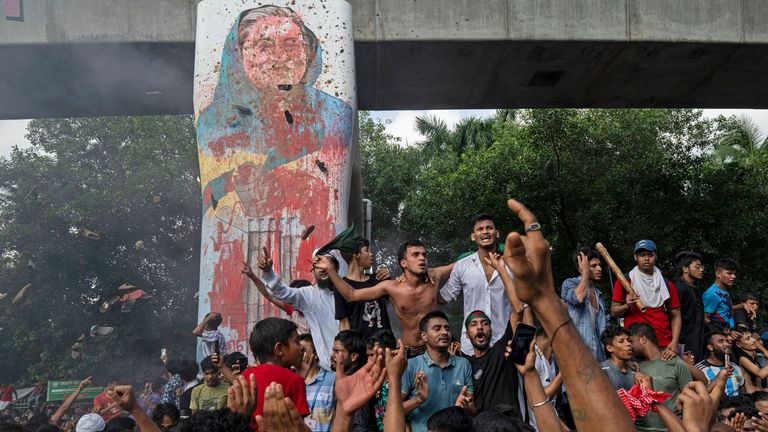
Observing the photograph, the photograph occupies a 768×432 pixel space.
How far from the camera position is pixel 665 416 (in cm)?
268

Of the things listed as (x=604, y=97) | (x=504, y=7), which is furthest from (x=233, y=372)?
(x=604, y=97)

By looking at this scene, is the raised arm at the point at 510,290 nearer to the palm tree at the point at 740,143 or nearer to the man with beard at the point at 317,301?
the man with beard at the point at 317,301

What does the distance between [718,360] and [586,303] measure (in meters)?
1.36

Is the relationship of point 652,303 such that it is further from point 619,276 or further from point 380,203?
point 380,203

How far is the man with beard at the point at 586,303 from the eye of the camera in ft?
22.5

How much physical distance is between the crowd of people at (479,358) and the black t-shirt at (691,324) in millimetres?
12

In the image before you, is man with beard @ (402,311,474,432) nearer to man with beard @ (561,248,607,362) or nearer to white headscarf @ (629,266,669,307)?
man with beard @ (561,248,607,362)

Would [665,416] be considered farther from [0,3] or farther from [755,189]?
[755,189]

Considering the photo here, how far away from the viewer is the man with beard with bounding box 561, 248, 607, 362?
22.5 feet

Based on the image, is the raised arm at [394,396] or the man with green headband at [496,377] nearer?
the raised arm at [394,396]

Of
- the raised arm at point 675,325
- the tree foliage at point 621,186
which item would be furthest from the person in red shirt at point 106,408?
the tree foliage at point 621,186

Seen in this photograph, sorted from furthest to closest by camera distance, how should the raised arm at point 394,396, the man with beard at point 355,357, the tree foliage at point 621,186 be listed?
the tree foliage at point 621,186 → the man with beard at point 355,357 → the raised arm at point 394,396

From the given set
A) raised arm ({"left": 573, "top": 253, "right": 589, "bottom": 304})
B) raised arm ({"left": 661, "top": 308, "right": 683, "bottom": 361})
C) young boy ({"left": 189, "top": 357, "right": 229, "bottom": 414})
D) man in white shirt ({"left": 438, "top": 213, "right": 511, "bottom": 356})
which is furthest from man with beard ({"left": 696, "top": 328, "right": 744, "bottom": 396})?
young boy ({"left": 189, "top": 357, "right": 229, "bottom": 414})

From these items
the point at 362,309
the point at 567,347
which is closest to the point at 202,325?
the point at 362,309
